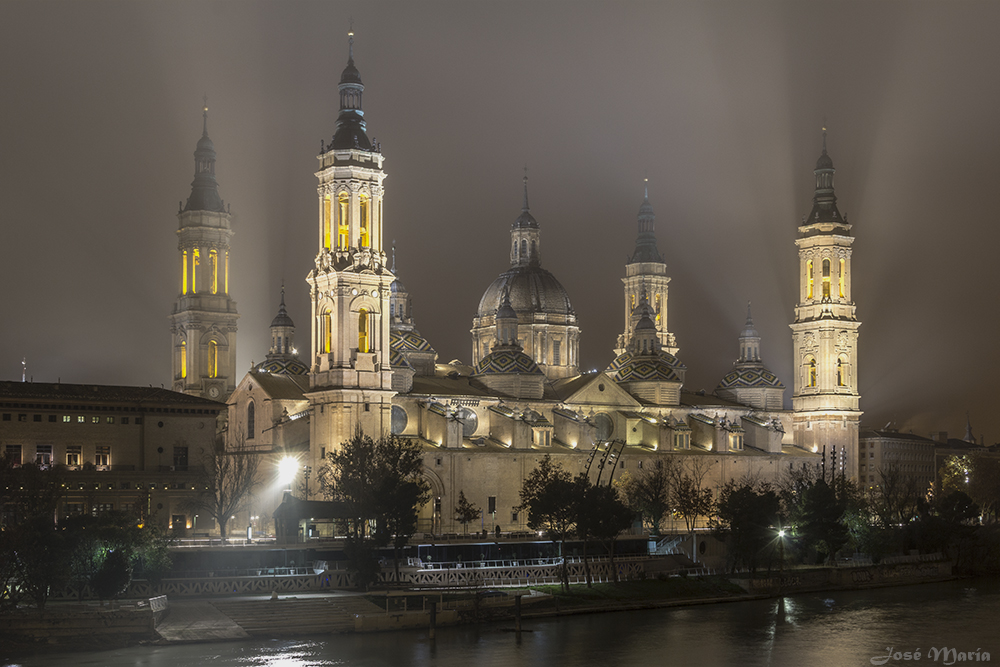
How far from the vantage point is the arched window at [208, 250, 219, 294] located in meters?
91.4

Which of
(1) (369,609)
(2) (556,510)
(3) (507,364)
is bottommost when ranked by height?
(1) (369,609)

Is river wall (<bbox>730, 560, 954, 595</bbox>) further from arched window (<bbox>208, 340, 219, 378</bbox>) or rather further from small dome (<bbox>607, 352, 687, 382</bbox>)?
arched window (<bbox>208, 340, 219, 378</bbox>)

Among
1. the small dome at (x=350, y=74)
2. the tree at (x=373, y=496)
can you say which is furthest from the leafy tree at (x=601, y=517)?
the small dome at (x=350, y=74)

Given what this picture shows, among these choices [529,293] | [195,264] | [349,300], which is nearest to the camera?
[349,300]

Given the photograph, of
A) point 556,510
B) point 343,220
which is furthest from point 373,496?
point 343,220

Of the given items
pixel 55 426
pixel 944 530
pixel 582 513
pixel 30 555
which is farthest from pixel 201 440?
pixel 944 530

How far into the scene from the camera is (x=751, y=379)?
101 meters

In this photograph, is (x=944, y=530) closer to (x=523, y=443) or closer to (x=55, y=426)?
(x=523, y=443)

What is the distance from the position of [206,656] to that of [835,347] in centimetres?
6455

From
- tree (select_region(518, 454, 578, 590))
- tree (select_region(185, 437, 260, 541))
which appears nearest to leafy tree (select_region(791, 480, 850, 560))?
tree (select_region(518, 454, 578, 590))

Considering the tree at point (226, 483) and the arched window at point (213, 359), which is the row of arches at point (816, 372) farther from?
the tree at point (226, 483)

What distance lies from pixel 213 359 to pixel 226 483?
57.0 feet

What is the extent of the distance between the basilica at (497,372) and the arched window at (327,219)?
0.10m

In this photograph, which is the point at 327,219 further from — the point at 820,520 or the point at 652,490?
the point at 820,520
